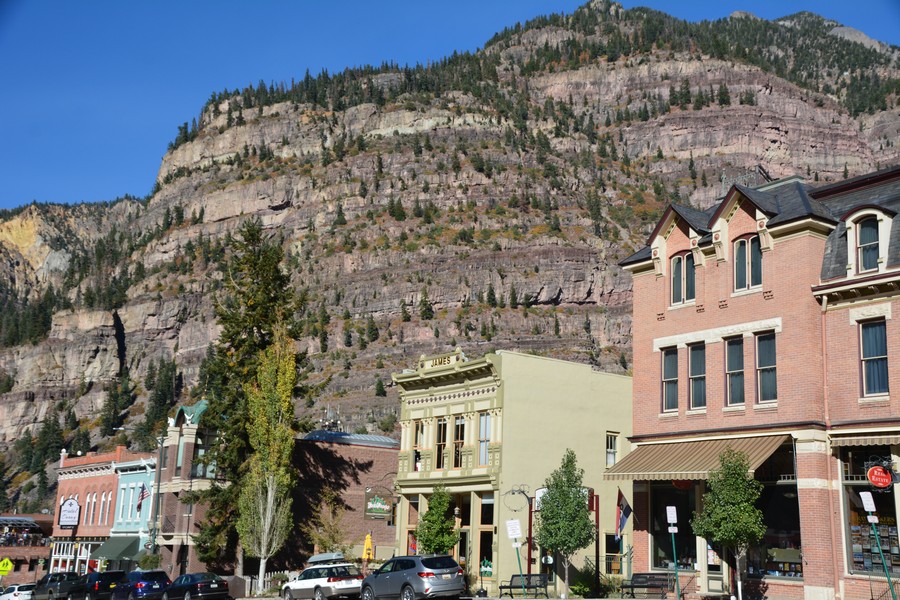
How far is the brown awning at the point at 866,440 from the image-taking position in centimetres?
3036

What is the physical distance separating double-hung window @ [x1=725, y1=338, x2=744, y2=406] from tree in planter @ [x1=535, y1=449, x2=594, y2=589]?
7.41 m

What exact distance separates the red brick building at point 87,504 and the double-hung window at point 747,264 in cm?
4578

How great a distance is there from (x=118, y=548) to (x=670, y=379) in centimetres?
4438

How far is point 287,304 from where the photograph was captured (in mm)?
60188

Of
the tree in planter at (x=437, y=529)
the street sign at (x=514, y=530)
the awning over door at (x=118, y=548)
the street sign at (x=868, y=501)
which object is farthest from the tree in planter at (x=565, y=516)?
the awning over door at (x=118, y=548)

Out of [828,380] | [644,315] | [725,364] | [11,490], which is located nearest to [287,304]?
[644,315]

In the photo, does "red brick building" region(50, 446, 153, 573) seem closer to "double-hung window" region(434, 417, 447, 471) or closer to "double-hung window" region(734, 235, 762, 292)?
"double-hung window" region(434, 417, 447, 471)

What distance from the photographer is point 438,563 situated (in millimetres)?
34500

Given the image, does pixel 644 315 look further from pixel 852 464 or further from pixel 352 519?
pixel 352 519

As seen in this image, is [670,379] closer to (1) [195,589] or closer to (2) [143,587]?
(1) [195,589]

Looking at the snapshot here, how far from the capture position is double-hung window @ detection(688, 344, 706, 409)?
36.3 meters

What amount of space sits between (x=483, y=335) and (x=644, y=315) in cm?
14771

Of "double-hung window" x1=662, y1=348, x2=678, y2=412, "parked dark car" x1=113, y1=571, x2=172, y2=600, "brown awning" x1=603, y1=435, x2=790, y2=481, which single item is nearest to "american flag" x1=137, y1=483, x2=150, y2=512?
"parked dark car" x1=113, y1=571, x2=172, y2=600

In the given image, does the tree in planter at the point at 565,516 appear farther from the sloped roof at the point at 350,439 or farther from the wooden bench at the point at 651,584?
the sloped roof at the point at 350,439
